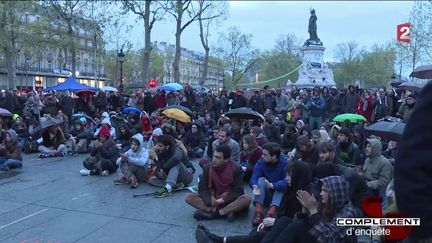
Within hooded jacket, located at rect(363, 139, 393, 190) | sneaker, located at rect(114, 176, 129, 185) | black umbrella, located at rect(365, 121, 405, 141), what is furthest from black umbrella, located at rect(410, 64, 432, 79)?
sneaker, located at rect(114, 176, 129, 185)

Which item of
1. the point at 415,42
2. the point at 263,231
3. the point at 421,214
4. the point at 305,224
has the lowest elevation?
the point at 263,231

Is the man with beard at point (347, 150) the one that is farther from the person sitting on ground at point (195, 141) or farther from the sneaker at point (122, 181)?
the person sitting on ground at point (195, 141)

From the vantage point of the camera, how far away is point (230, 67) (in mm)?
66875

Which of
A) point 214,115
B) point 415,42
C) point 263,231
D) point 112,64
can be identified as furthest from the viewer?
point 112,64

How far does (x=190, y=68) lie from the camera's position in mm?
125562

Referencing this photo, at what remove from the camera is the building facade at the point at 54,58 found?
35.2 metres

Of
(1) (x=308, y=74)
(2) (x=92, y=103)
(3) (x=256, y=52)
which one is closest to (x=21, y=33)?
(2) (x=92, y=103)

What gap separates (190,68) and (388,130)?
121m

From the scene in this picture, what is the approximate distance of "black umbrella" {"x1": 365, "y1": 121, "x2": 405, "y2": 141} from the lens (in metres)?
6.31

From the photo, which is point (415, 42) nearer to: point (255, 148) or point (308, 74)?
point (308, 74)

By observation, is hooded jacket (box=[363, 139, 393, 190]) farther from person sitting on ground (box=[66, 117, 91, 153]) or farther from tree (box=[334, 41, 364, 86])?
tree (box=[334, 41, 364, 86])

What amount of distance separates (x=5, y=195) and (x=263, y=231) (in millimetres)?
5302

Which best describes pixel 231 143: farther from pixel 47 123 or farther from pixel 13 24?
pixel 13 24

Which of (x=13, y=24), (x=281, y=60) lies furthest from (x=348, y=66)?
(x=13, y=24)
